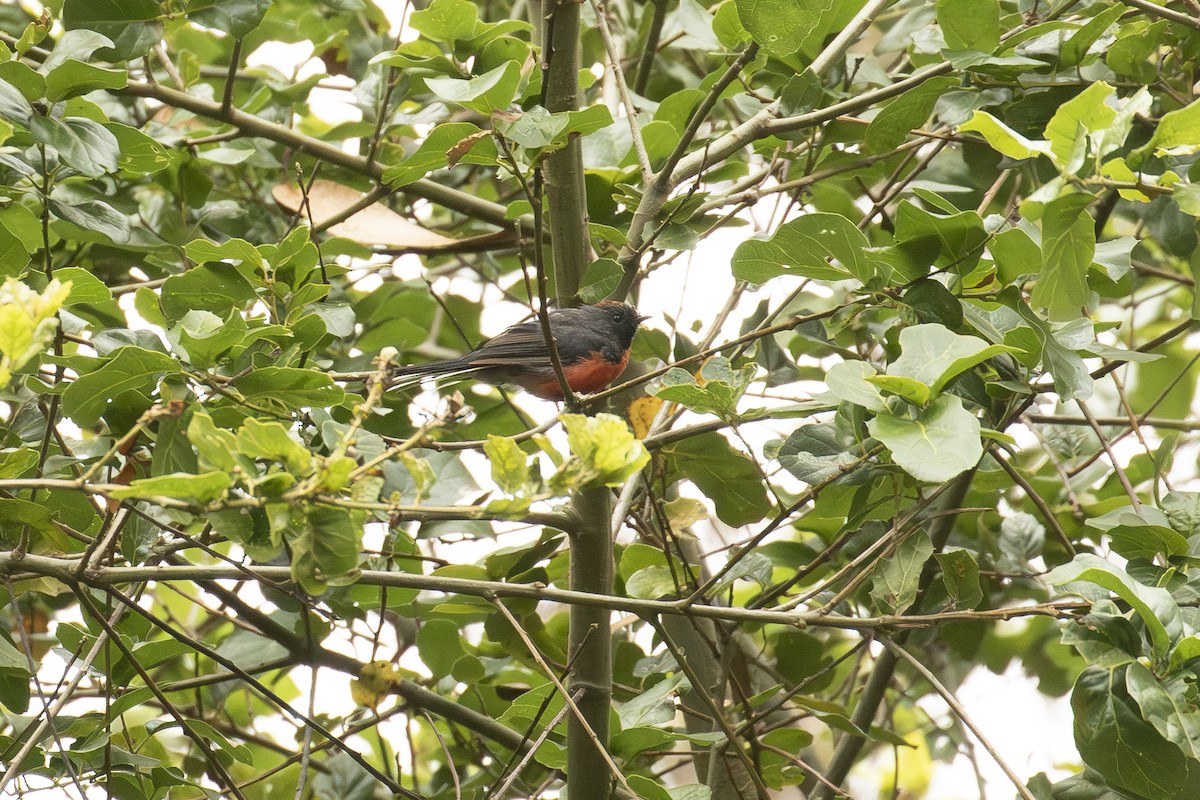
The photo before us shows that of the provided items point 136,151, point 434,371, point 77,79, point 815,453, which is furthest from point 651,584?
point 77,79

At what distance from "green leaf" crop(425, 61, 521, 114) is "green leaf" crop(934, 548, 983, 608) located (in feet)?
4.86

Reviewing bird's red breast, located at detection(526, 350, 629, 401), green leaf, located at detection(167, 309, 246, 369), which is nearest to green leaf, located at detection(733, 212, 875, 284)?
green leaf, located at detection(167, 309, 246, 369)

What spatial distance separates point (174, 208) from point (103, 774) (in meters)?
1.90

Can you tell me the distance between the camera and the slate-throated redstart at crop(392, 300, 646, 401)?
4469mm

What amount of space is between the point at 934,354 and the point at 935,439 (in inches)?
7.3

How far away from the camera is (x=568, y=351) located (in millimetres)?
5070

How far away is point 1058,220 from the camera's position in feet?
6.36

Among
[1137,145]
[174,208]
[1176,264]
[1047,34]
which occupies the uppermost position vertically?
[174,208]

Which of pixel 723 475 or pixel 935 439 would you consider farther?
pixel 723 475

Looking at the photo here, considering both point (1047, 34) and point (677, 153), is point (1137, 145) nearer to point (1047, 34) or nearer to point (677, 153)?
point (1047, 34)

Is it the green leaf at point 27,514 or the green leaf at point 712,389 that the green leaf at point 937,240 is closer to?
the green leaf at point 712,389

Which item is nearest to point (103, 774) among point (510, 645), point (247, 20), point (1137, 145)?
point (510, 645)

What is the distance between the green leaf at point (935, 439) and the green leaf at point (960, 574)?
30.1 inches

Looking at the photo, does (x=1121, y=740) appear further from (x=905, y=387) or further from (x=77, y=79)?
(x=77, y=79)
